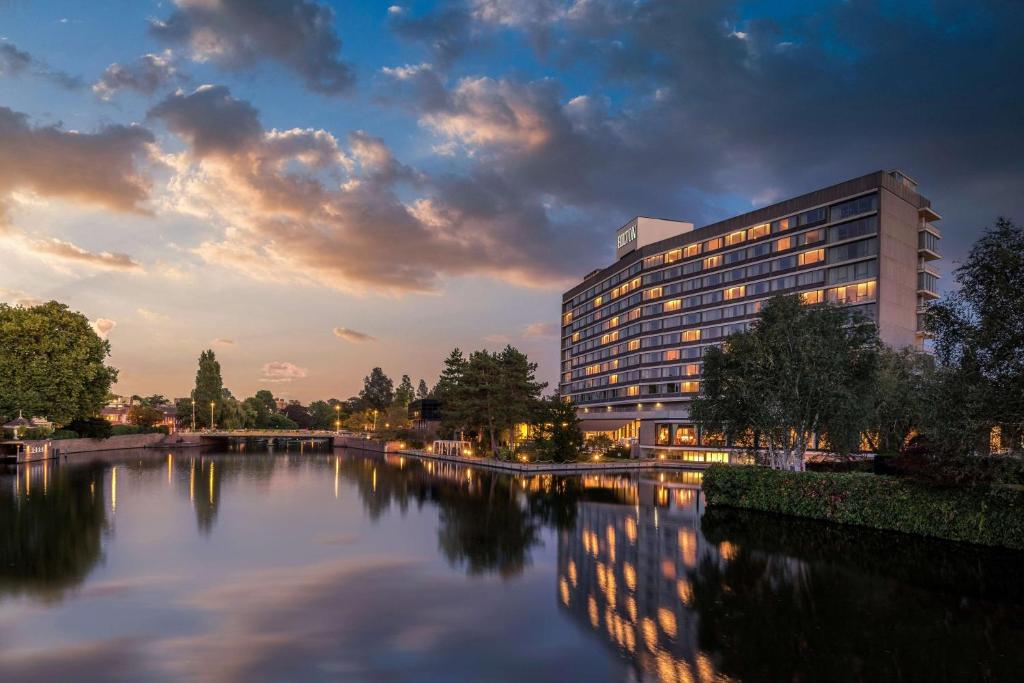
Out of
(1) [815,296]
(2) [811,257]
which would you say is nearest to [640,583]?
(1) [815,296]

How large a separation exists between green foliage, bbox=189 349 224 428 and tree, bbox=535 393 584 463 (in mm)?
103908

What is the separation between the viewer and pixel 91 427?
9750 cm

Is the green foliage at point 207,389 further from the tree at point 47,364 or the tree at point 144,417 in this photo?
the tree at point 47,364

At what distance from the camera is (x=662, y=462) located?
80.7 metres

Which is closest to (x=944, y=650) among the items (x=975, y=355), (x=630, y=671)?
(x=630, y=671)

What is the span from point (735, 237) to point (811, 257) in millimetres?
15594

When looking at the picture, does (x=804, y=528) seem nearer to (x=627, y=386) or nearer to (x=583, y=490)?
(x=583, y=490)

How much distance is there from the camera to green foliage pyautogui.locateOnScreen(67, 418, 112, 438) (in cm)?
9525

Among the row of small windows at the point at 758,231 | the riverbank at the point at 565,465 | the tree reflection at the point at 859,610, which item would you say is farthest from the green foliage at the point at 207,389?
the tree reflection at the point at 859,610

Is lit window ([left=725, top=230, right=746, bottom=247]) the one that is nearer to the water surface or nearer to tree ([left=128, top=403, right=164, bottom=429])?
the water surface

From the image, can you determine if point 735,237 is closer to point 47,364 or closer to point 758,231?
point 758,231

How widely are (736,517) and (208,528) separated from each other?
2871cm

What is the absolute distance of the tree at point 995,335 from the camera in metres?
25.2

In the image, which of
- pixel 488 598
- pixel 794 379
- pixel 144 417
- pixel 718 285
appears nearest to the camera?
pixel 488 598
